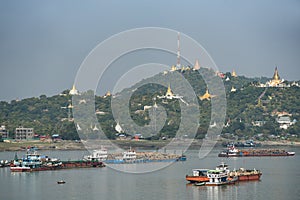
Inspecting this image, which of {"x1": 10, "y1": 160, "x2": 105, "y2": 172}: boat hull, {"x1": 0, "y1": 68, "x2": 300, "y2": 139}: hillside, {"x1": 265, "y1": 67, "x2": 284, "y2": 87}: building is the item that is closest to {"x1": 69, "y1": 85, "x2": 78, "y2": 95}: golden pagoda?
{"x1": 0, "y1": 68, "x2": 300, "y2": 139}: hillside

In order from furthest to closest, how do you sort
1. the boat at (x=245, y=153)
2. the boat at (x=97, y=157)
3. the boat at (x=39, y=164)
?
the boat at (x=245, y=153) < the boat at (x=97, y=157) < the boat at (x=39, y=164)

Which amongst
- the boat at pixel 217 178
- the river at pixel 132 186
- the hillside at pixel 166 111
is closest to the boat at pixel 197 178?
the boat at pixel 217 178

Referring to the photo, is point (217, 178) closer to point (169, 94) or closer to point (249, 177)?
point (249, 177)

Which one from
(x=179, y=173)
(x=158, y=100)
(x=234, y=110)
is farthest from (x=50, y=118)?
(x=179, y=173)

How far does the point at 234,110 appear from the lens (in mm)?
126688

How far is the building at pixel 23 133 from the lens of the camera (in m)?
102

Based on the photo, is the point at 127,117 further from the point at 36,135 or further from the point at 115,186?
the point at 115,186

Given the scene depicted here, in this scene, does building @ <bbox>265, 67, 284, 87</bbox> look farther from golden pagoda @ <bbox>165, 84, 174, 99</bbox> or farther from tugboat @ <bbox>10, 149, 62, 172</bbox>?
tugboat @ <bbox>10, 149, 62, 172</bbox>

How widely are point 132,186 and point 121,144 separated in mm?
49974

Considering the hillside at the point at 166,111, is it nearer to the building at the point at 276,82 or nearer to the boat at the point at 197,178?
the building at the point at 276,82

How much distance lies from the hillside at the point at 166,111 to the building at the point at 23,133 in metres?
1.05

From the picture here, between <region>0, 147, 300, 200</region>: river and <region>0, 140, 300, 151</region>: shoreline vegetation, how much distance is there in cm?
3088

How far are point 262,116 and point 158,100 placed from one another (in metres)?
17.5

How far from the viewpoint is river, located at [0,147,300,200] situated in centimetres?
4234
